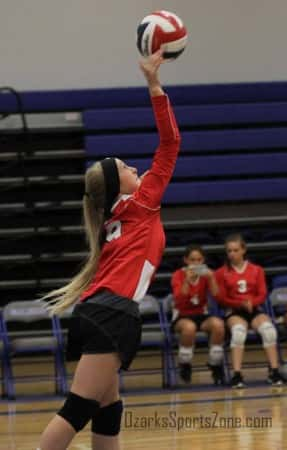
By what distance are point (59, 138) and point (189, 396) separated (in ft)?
12.0

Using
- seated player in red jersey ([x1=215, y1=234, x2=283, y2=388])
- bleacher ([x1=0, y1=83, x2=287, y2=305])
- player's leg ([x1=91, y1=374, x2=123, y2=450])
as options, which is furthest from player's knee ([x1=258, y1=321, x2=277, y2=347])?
player's leg ([x1=91, y1=374, x2=123, y2=450])

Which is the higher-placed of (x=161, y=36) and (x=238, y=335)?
(x=161, y=36)

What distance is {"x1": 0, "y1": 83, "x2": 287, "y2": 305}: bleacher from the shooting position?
34.4 feet

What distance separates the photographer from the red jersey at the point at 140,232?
14.1 feet

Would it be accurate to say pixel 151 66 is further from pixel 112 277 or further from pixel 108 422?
pixel 108 422

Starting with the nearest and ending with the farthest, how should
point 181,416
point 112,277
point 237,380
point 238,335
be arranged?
point 112,277, point 181,416, point 237,380, point 238,335

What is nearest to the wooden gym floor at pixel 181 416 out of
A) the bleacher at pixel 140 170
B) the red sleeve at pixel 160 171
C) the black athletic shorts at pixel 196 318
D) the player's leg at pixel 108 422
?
the black athletic shorts at pixel 196 318

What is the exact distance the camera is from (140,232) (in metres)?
4.34

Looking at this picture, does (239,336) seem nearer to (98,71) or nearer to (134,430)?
(134,430)

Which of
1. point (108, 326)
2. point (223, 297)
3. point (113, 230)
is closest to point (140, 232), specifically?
point (113, 230)

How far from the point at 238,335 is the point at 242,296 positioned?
45cm

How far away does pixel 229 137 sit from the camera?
1080 centimetres

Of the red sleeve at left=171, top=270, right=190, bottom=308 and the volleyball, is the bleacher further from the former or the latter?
the volleyball

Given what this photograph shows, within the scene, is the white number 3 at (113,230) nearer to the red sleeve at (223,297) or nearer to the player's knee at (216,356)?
the player's knee at (216,356)
